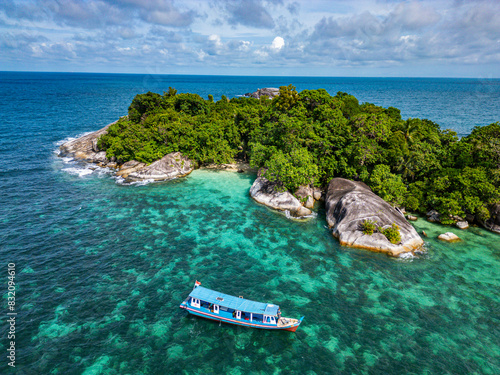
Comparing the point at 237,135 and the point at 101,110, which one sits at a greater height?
the point at 237,135

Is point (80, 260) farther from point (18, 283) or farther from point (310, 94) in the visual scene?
point (310, 94)

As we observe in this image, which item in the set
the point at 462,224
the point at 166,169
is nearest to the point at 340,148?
the point at 462,224

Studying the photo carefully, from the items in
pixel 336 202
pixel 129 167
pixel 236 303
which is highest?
pixel 336 202

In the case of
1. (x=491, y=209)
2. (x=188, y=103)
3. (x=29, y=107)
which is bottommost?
(x=29, y=107)

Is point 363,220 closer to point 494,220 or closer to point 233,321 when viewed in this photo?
point 494,220

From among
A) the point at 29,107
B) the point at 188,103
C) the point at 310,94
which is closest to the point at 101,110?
the point at 29,107
